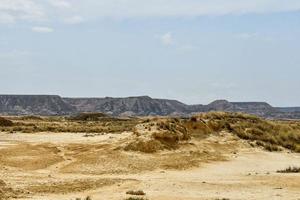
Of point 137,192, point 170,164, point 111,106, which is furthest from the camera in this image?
point 111,106

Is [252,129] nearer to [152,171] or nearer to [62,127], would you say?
[152,171]

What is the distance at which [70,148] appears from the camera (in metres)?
Result: 28.1

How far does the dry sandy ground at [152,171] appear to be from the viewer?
17531 mm

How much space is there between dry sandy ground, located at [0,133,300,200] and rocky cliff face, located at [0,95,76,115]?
123 meters

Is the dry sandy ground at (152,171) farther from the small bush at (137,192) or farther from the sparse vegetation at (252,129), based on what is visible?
the sparse vegetation at (252,129)

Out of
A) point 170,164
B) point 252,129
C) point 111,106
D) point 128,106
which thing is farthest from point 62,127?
point 111,106

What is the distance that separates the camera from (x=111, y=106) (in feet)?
524

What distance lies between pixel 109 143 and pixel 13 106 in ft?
425

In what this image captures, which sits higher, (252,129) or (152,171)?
(252,129)

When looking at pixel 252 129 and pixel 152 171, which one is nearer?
pixel 152 171

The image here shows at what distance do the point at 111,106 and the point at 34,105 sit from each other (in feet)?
65.8

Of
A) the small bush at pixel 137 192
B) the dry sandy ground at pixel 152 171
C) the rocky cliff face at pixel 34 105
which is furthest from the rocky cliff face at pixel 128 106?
the small bush at pixel 137 192

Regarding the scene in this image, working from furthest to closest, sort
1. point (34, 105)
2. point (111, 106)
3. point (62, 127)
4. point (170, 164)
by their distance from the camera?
point (111, 106) → point (34, 105) → point (62, 127) → point (170, 164)

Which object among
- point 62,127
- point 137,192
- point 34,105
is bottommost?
point 137,192
